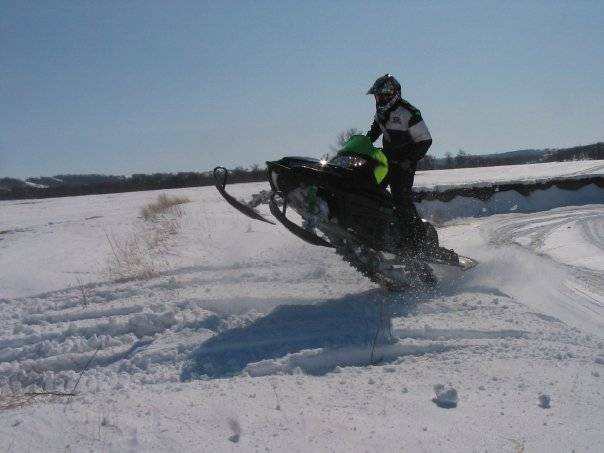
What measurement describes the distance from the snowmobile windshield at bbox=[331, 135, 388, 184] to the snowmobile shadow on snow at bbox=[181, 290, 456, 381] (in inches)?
49.2

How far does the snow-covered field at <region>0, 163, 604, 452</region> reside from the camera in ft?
8.65

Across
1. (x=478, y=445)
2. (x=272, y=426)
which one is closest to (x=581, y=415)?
(x=478, y=445)

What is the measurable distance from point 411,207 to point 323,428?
312cm

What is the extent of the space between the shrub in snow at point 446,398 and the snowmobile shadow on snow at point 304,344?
642 mm

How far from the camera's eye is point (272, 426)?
2.69 meters

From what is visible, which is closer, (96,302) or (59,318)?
(59,318)

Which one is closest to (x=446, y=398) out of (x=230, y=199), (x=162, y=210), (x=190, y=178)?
(x=230, y=199)

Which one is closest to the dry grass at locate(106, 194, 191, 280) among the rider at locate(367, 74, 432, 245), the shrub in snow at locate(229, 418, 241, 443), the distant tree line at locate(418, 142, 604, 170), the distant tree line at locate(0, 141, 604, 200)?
the rider at locate(367, 74, 432, 245)

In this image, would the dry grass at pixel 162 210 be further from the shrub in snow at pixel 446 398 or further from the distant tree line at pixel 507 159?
the distant tree line at pixel 507 159

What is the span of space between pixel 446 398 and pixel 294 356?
106cm

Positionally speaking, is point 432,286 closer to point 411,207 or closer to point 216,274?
point 411,207

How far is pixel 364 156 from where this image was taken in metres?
4.96

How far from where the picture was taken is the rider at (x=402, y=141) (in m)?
5.26

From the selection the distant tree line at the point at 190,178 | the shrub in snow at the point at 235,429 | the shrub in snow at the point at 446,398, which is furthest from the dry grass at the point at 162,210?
the distant tree line at the point at 190,178
